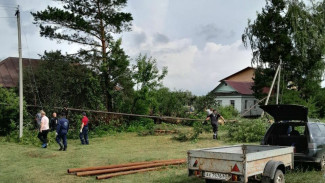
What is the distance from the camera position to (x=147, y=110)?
2930 cm

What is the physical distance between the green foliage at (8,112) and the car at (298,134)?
55.8ft

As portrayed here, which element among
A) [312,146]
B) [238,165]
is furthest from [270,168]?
[312,146]

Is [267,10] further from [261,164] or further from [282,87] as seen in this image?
[261,164]

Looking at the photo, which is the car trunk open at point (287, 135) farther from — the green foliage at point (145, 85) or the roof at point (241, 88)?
the roof at point (241, 88)

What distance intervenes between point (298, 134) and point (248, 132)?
27.9 feet

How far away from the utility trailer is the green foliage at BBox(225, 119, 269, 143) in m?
10.9

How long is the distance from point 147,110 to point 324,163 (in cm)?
1951

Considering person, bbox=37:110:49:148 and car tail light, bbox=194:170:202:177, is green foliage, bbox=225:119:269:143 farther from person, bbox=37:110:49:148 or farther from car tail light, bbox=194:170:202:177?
car tail light, bbox=194:170:202:177

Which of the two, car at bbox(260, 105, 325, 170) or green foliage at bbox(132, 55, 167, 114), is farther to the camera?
green foliage at bbox(132, 55, 167, 114)

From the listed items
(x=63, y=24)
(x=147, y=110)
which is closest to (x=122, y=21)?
(x=63, y=24)

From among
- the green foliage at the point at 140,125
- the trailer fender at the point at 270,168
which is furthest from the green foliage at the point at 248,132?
the trailer fender at the point at 270,168

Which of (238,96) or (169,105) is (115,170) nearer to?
(169,105)

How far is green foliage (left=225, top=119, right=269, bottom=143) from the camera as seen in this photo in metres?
19.4

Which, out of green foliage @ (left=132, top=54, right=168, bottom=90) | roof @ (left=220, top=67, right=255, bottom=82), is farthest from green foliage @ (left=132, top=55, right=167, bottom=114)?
roof @ (left=220, top=67, right=255, bottom=82)
